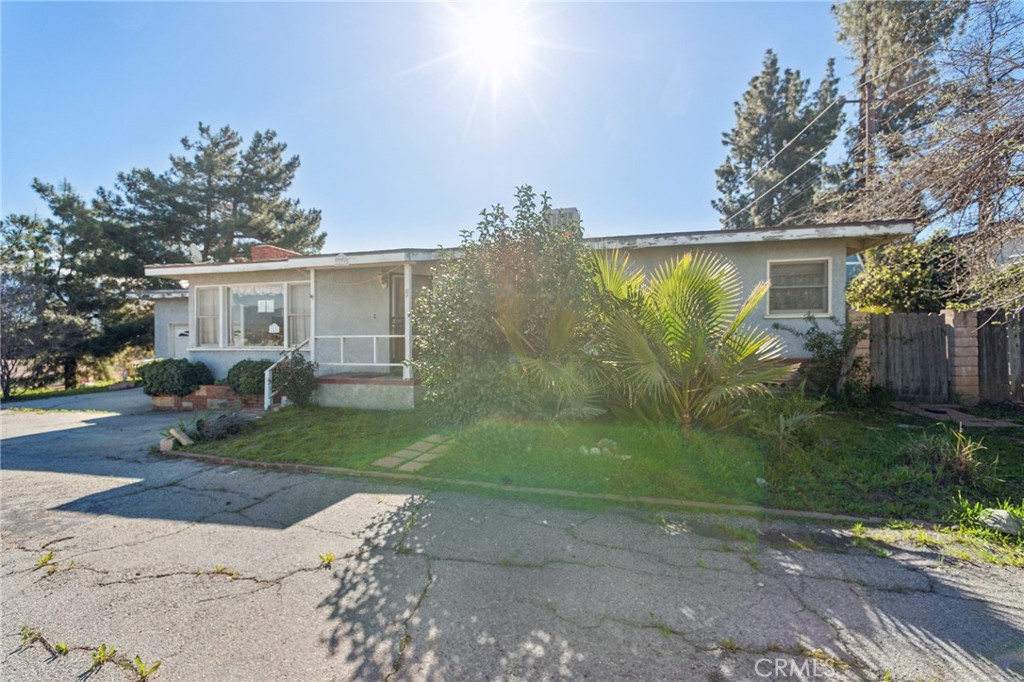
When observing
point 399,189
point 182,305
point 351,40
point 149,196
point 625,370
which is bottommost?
point 625,370

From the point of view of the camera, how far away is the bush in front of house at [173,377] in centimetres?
1069

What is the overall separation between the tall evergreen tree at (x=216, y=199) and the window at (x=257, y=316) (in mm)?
14708

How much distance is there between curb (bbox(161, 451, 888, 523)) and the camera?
4109 mm

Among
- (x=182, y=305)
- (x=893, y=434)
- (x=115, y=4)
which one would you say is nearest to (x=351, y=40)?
(x=115, y=4)

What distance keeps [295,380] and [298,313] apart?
7.72 ft

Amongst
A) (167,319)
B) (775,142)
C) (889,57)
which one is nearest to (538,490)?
(889,57)

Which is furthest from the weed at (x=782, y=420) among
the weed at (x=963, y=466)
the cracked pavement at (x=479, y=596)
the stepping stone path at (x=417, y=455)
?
the stepping stone path at (x=417, y=455)

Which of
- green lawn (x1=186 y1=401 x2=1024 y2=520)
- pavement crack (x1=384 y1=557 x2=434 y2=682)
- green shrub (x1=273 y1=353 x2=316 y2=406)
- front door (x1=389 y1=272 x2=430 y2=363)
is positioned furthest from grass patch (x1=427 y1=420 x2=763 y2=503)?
front door (x1=389 y1=272 x2=430 y2=363)

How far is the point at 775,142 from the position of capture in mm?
22766

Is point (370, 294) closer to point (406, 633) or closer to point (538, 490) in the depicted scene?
point (538, 490)

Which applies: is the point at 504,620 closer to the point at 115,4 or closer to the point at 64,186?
the point at 115,4

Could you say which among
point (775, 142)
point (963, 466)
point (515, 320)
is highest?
point (775, 142)

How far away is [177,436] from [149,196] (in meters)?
21.6

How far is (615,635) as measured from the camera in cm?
251
